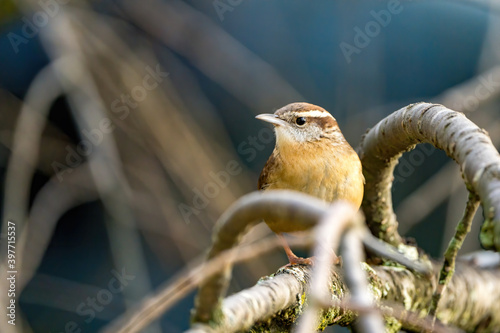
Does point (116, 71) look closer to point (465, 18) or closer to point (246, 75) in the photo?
point (246, 75)

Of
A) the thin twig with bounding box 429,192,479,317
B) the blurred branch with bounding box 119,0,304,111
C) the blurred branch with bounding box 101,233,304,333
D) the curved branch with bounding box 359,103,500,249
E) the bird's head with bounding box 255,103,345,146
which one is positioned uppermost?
the blurred branch with bounding box 119,0,304,111

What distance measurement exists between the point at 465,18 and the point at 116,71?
3729mm

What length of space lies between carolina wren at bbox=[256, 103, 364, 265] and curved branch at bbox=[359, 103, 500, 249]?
19cm

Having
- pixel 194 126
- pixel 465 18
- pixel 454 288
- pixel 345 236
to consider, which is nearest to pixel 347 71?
pixel 465 18

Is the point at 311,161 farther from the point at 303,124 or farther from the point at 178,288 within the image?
the point at 178,288

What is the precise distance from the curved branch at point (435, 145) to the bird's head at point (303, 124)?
46 centimetres

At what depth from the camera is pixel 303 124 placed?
3.97 metres

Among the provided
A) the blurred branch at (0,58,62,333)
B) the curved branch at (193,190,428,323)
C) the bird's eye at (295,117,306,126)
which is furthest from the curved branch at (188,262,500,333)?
the blurred branch at (0,58,62,333)

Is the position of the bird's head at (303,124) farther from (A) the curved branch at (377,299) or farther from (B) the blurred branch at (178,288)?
(B) the blurred branch at (178,288)

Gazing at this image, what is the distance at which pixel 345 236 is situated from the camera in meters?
1.07

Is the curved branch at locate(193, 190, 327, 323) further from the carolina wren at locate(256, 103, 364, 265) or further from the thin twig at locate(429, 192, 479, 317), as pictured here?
the carolina wren at locate(256, 103, 364, 265)

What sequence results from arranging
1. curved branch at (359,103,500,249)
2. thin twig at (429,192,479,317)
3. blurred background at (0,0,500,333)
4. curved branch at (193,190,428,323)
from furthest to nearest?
1. blurred background at (0,0,500,333)
2. thin twig at (429,192,479,317)
3. curved branch at (359,103,500,249)
4. curved branch at (193,190,428,323)

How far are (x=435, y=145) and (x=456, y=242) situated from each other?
43 cm

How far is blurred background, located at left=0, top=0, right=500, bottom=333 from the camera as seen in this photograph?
5141mm
